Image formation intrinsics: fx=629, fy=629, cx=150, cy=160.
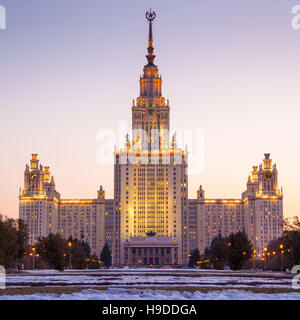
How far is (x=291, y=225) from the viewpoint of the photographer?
83625 mm

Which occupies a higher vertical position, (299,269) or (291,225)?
(291,225)
